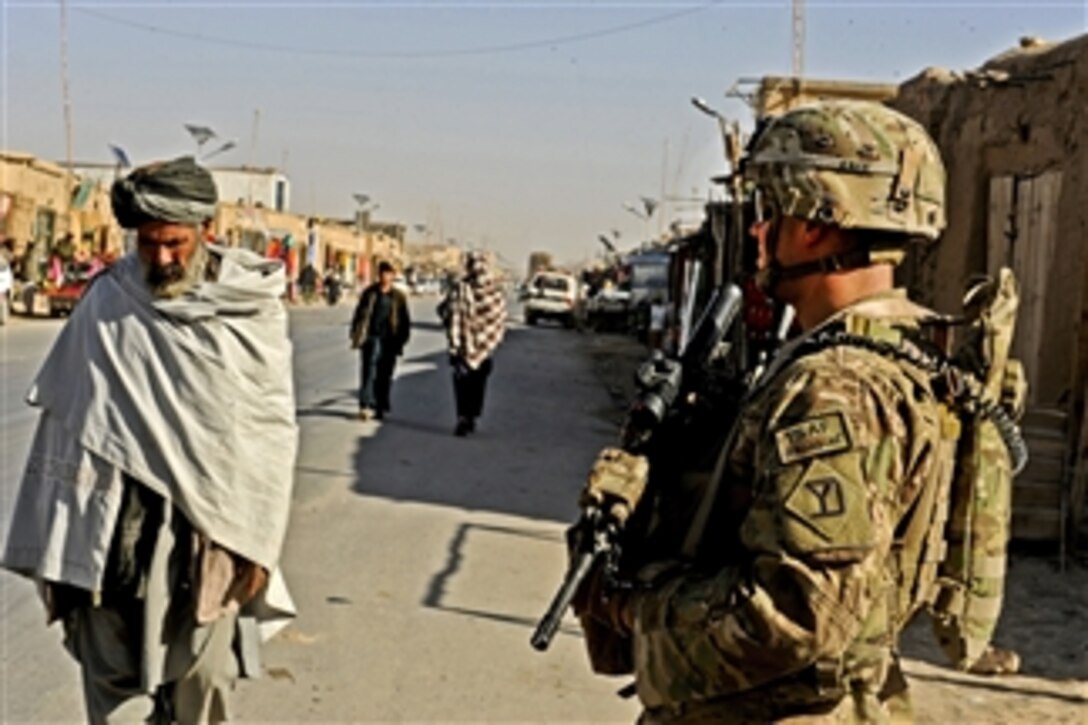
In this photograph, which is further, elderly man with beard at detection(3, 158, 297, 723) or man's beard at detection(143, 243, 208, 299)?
man's beard at detection(143, 243, 208, 299)

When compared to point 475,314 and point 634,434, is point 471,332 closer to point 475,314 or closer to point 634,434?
point 475,314

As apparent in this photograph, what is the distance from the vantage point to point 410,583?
6723mm

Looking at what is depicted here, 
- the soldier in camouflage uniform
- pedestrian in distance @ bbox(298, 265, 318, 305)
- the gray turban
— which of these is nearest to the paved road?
the gray turban

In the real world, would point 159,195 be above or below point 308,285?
above

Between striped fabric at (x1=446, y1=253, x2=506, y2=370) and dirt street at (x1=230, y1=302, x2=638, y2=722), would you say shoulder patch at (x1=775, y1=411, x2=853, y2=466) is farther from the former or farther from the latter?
striped fabric at (x1=446, y1=253, x2=506, y2=370)

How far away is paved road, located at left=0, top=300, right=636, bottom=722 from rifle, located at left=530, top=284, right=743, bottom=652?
291 cm

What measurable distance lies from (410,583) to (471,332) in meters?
6.08

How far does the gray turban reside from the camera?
10.7 feet

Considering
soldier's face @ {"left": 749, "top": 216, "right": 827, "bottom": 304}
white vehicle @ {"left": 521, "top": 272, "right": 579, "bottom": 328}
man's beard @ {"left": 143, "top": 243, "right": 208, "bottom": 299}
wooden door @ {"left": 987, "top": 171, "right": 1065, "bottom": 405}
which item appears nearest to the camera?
soldier's face @ {"left": 749, "top": 216, "right": 827, "bottom": 304}

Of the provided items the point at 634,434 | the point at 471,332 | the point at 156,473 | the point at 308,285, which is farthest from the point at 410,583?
the point at 308,285

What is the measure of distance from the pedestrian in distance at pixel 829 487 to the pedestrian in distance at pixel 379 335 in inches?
426

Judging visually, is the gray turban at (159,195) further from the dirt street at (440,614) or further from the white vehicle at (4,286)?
the white vehicle at (4,286)

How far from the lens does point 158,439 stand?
10.7ft

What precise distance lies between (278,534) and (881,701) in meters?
1.75
